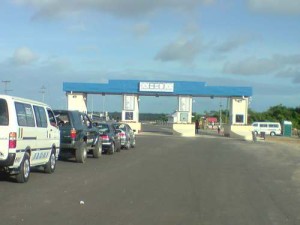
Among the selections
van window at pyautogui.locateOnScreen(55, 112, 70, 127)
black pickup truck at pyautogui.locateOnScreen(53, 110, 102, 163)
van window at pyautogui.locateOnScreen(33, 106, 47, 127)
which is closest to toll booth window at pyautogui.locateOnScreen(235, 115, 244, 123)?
black pickup truck at pyautogui.locateOnScreen(53, 110, 102, 163)

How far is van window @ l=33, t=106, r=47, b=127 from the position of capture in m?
14.4

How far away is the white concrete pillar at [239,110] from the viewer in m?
59.6

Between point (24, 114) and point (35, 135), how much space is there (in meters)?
0.86

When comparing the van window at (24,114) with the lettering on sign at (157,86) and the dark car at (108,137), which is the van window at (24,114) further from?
the lettering on sign at (157,86)

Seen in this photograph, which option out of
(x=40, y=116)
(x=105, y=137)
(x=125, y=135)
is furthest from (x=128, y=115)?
(x=40, y=116)

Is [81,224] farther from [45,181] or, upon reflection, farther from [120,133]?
[120,133]

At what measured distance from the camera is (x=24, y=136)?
13023 millimetres

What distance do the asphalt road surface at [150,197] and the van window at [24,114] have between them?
1.43m

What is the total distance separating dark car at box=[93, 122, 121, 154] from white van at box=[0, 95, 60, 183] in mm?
9203

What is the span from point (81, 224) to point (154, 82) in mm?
51281

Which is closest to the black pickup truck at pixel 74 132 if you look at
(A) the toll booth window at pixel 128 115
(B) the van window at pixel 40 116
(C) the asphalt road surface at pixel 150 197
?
(C) the asphalt road surface at pixel 150 197

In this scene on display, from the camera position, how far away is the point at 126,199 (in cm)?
1122

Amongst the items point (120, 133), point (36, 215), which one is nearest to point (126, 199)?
point (36, 215)

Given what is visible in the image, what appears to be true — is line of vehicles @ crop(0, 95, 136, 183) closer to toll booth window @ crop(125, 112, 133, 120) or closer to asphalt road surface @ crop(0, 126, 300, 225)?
asphalt road surface @ crop(0, 126, 300, 225)
